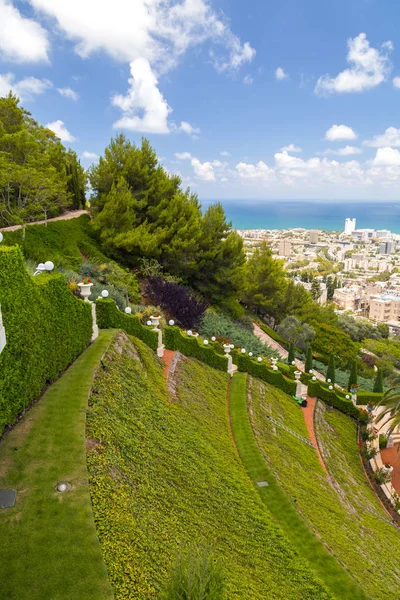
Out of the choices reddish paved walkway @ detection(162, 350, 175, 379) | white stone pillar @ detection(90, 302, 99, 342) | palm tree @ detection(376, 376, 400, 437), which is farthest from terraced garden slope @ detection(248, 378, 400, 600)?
white stone pillar @ detection(90, 302, 99, 342)

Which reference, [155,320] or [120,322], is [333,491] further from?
[120,322]

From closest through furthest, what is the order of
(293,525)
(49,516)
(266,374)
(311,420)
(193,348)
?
(49,516) < (293,525) < (193,348) < (311,420) < (266,374)

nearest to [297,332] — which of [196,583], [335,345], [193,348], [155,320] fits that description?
[335,345]

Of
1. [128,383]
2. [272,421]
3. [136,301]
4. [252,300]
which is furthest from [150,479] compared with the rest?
[252,300]

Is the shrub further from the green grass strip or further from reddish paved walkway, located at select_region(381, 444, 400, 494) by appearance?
reddish paved walkway, located at select_region(381, 444, 400, 494)

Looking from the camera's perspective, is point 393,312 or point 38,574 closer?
point 38,574

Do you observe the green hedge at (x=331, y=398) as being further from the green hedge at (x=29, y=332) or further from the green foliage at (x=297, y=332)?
the green hedge at (x=29, y=332)

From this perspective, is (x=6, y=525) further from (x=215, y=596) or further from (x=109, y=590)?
(x=215, y=596)
